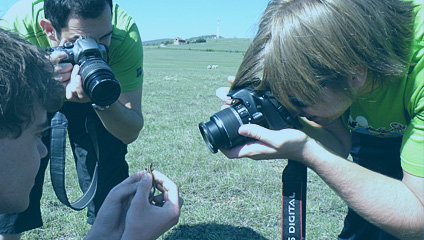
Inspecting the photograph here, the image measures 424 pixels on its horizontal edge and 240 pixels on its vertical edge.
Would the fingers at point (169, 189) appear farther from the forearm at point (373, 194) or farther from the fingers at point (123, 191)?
the forearm at point (373, 194)

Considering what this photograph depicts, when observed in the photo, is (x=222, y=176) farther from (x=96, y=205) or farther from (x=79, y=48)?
(x=79, y=48)

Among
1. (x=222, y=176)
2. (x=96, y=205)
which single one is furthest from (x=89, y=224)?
(x=222, y=176)

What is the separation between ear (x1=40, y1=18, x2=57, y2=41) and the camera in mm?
2621

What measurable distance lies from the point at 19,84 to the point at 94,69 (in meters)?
0.83

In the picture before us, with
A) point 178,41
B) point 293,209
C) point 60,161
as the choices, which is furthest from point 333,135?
point 178,41

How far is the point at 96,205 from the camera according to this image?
10.1 feet

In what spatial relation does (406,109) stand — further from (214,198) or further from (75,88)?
(214,198)

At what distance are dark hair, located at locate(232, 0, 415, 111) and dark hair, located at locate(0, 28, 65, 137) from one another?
3.29ft

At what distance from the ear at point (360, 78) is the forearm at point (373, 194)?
34cm

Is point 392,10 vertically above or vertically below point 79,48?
above

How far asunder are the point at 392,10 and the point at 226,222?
2.27m

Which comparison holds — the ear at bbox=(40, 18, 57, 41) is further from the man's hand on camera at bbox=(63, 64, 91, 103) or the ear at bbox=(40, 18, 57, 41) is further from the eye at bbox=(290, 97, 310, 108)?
the eye at bbox=(290, 97, 310, 108)

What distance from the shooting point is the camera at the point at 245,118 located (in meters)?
1.97

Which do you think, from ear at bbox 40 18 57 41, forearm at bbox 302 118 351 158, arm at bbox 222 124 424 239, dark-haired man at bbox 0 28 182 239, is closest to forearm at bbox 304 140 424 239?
arm at bbox 222 124 424 239
